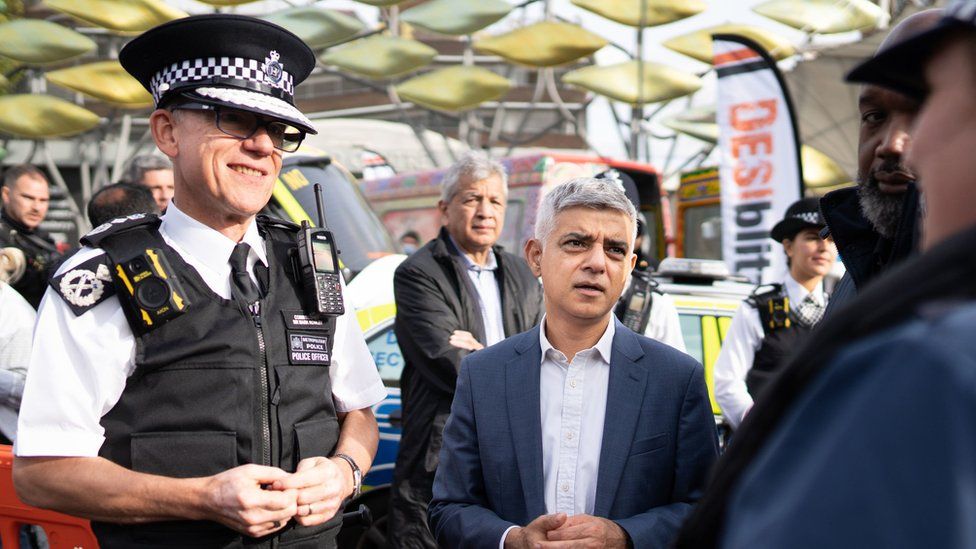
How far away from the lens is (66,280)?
2373mm

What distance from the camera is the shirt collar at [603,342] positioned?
9.62 feet

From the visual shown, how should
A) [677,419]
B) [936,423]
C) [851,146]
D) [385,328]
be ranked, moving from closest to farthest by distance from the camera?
[936,423] < [677,419] < [385,328] < [851,146]

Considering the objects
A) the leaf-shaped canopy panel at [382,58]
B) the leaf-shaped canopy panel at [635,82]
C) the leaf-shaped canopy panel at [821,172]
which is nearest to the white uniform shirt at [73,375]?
the leaf-shaped canopy panel at [382,58]

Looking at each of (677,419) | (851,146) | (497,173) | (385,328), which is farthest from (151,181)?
(851,146)

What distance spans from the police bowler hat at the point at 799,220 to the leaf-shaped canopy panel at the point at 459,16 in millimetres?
13603

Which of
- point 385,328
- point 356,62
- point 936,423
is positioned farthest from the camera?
point 356,62

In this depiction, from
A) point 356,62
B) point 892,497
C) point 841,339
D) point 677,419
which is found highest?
point 356,62

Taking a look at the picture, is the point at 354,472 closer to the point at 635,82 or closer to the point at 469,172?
the point at 469,172

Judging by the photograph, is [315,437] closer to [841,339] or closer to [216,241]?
[216,241]

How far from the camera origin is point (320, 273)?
108 inches

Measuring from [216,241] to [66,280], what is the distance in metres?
0.40

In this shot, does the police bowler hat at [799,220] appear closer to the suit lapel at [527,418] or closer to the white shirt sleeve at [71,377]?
the suit lapel at [527,418]

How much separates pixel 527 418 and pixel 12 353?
7.93ft

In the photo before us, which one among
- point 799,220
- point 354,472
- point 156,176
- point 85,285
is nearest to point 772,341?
point 799,220
